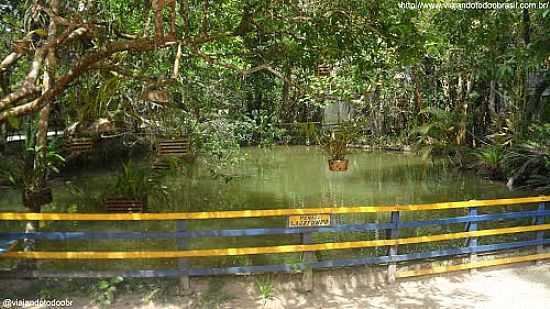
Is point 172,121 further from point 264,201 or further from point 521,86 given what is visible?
point 521,86

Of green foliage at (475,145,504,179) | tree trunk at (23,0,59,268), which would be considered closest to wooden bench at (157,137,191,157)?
tree trunk at (23,0,59,268)

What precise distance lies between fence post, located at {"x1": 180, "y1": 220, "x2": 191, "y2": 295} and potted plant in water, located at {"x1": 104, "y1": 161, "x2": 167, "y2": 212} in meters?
1.73

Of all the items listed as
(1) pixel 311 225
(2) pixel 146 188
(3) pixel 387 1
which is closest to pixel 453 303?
(1) pixel 311 225

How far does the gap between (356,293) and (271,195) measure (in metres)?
5.10

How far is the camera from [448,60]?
15.7 m

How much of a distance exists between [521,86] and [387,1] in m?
8.58

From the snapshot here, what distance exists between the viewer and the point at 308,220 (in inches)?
191

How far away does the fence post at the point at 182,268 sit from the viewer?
4.64 metres

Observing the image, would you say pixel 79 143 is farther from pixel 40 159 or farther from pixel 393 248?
pixel 393 248

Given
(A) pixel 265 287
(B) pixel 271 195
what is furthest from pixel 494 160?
(A) pixel 265 287

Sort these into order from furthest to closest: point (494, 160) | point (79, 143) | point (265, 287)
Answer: point (494, 160) < point (79, 143) < point (265, 287)

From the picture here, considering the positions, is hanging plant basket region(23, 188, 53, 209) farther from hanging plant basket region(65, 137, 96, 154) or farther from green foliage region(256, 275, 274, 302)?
green foliage region(256, 275, 274, 302)

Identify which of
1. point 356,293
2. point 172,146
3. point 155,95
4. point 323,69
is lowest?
point 356,293

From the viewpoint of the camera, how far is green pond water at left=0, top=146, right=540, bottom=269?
21.3 feet
